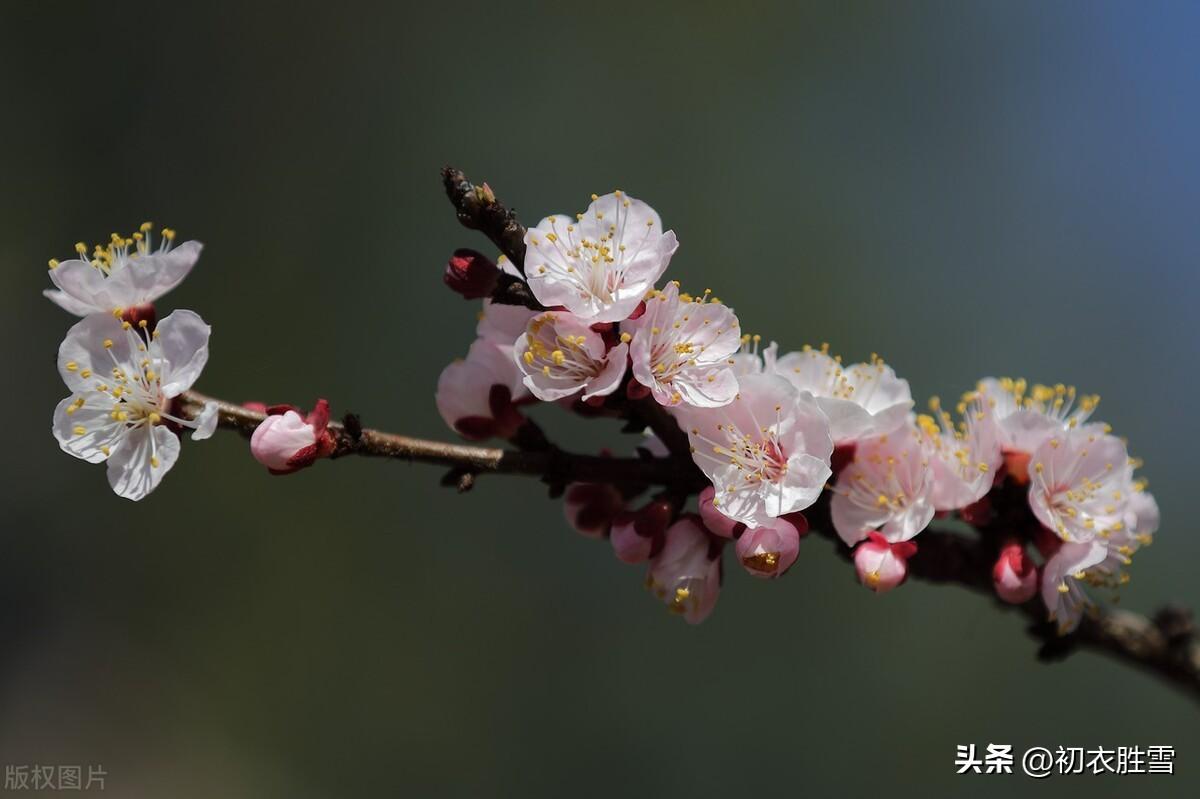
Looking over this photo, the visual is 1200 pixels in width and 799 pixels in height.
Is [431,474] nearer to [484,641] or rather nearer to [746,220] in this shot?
[484,641]

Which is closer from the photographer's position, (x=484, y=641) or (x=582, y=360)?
(x=582, y=360)

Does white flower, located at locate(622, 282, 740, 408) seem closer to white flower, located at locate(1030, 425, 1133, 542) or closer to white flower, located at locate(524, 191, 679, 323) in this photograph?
white flower, located at locate(524, 191, 679, 323)

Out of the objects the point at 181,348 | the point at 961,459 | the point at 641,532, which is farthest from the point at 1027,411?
the point at 181,348

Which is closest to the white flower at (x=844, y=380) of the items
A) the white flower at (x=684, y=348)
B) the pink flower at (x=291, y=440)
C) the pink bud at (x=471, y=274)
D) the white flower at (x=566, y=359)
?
the white flower at (x=684, y=348)

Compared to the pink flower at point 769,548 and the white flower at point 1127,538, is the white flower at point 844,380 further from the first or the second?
the white flower at point 1127,538

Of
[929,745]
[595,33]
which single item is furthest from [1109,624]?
[595,33]

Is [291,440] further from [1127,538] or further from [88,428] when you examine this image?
[1127,538]

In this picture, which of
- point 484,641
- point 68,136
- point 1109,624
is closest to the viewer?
point 1109,624
